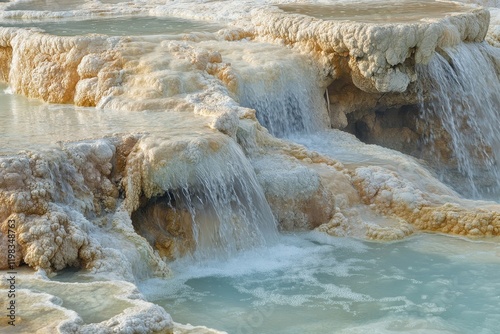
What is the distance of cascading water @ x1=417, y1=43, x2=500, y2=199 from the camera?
31.6 feet

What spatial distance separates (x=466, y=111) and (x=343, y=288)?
4524mm

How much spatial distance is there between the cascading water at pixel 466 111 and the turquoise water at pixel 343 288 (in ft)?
9.73

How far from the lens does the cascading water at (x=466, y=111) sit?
9.64 m

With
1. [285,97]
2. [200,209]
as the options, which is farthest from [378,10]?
[200,209]

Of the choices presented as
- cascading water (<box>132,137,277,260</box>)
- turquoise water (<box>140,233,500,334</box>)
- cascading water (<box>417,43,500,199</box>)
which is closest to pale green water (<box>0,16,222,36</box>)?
cascading water (<box>417,43,500,199</box>)

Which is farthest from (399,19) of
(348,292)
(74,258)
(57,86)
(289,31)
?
(74,258)

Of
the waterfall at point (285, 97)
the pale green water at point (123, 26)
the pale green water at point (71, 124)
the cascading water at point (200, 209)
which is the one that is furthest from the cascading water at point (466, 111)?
the cascading water at point (200, 209)

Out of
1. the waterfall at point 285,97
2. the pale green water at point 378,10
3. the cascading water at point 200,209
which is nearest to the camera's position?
the cascading water at point 200,209

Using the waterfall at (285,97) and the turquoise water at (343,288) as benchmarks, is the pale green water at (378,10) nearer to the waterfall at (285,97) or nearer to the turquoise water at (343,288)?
the waterfall at (285,97)

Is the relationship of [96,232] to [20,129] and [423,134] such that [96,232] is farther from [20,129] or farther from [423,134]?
[423,134]

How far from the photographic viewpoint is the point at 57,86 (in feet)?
28.6

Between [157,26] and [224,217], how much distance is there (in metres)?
5.29

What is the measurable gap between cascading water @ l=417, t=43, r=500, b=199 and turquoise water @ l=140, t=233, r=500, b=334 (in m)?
2.96

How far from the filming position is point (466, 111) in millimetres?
9914
